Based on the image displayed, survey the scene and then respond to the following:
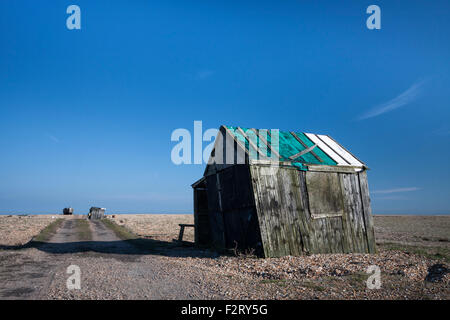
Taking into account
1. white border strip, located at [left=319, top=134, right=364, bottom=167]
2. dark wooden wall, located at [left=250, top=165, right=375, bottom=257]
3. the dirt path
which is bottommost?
the dirt path

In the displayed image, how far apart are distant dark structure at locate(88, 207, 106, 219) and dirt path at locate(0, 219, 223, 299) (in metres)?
47.4

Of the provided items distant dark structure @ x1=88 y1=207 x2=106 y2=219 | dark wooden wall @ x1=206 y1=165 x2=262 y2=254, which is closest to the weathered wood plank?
dark wooden wall @ x1=206 y1=165 x2=262 y2=254

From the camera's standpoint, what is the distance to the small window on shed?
43.8 ft

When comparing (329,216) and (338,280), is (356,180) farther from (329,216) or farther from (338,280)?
(338,280)

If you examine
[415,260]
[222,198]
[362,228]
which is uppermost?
[222,198]

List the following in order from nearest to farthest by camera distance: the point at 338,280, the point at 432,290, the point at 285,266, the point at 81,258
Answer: the point at 432,290 → the point at 338,280 → the point at 285,266 → the point at 81,258

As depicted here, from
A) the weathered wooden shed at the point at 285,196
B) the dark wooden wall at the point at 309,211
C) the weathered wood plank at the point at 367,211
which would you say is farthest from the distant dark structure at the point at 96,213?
the weathered wood plank at the point at 367,211

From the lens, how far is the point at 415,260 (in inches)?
454

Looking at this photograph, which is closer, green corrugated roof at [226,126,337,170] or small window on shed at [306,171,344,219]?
small window on shed at [306,171,344,219]

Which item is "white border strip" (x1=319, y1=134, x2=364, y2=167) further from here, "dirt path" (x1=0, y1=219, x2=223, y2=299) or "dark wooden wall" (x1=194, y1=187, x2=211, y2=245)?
"dirt path" (x1=0, y1=219, x2=223, y2=299)

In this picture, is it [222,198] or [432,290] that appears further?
[222,198]

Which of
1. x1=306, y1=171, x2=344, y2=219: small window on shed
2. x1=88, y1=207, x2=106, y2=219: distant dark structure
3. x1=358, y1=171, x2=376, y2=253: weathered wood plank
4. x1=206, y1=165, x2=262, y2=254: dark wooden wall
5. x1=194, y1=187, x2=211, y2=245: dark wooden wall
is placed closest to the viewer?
x1=206, y1=165, x2=262, y2=254: dark wooden wall
